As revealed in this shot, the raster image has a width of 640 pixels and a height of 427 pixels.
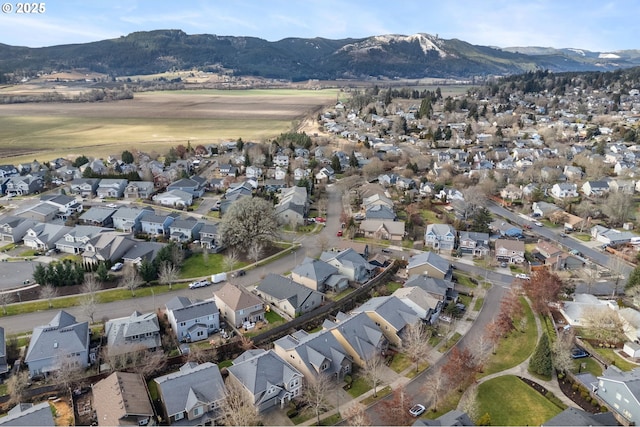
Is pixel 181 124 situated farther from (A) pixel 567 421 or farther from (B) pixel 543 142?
(A) pixel 567 421

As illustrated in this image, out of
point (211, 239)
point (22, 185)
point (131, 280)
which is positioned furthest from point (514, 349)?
point (22, 185)

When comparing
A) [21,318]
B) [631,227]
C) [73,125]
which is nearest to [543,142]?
[631,227]

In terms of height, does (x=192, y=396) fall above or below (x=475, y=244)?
below

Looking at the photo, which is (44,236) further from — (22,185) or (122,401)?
(122,401)

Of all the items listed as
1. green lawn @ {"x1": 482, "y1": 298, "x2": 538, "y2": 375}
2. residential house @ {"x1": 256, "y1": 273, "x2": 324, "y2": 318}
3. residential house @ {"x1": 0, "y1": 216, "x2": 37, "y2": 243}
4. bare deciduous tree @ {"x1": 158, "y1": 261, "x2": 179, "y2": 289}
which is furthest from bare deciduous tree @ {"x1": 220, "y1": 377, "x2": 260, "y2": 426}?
residential house @ {"x1": 0, "y1": 216, "x2": 37, "y2": 243}

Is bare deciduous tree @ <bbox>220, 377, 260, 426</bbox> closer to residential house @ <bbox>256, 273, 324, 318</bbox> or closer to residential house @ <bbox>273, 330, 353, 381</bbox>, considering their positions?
residential house @ <bbox>273, 330, 353, 381</bbox>

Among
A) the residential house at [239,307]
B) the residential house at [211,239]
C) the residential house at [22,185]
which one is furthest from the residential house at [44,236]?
the residential house at [239,307]

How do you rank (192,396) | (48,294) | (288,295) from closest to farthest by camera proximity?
1. (192,396)
2. (288,295)
3. (48,294)
